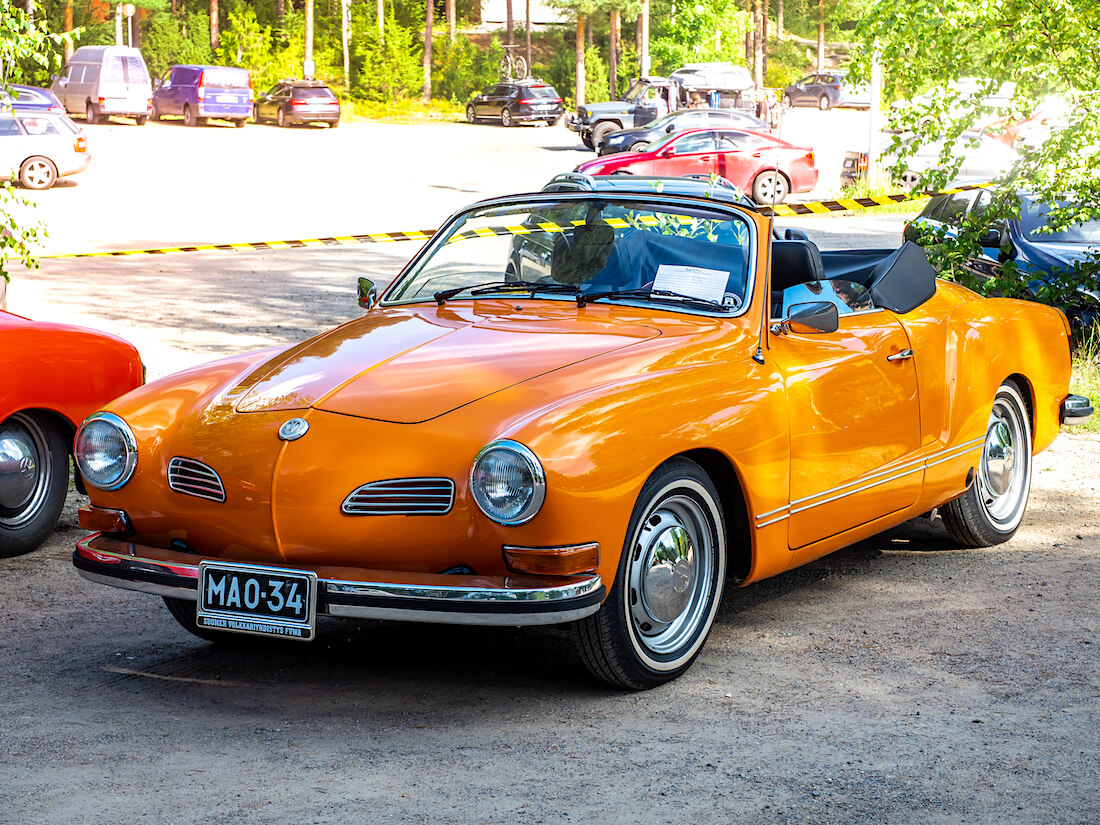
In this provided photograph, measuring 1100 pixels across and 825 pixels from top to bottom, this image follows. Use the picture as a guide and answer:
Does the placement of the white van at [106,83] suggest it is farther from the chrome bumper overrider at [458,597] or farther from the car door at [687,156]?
the chrome bumper overrider at [458,597]

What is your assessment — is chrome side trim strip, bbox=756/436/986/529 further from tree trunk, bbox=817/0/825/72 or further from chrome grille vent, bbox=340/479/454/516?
tree trunk, bbox=817/0/825/72

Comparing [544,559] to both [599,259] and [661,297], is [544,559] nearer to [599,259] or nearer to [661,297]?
[661,297]

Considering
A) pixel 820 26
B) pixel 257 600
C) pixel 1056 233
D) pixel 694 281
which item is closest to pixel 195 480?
pixel 257 600

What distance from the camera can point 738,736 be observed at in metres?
4.13

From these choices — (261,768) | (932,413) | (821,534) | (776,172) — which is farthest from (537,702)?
(776,172)

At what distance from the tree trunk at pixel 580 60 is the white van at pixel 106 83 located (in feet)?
71.5

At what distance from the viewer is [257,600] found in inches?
165

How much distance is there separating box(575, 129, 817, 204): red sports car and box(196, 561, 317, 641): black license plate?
2208 cm

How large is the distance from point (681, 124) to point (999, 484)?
23900mm

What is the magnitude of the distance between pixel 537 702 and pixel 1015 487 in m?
3.34

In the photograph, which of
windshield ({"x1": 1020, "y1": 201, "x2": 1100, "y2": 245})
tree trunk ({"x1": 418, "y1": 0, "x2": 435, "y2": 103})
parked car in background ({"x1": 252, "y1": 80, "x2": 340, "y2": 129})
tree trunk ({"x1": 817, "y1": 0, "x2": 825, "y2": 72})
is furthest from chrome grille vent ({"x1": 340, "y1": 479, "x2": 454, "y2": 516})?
tree trunk ({"x1": 817, "y1": 0, "x2": 825, "y2": 72})

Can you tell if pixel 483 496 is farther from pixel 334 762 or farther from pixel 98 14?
pixel 98 14

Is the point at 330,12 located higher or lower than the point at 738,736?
higher

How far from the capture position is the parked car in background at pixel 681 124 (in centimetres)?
2939
